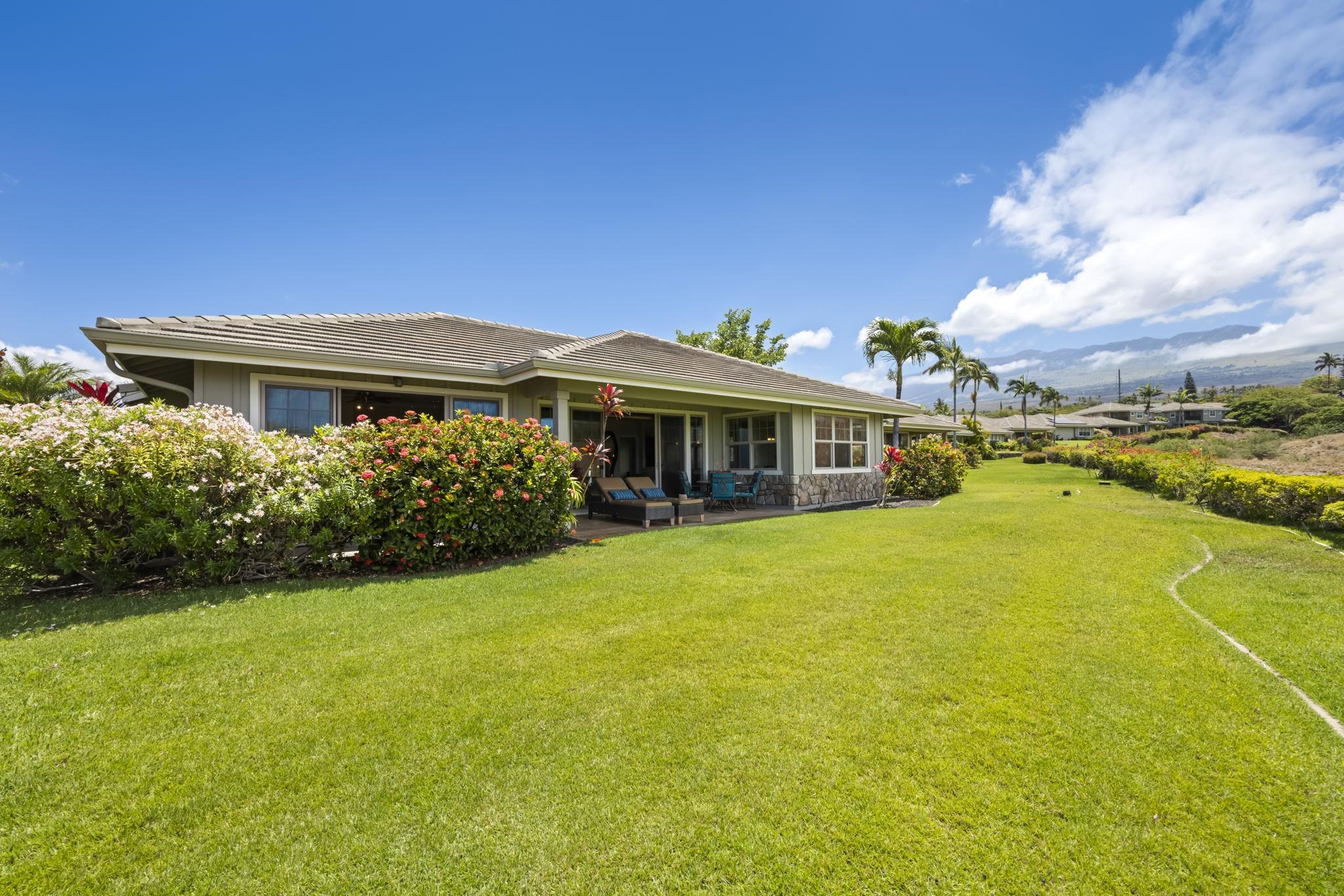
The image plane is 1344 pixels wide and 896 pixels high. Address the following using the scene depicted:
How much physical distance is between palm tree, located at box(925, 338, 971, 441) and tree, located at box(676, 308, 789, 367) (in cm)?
1073

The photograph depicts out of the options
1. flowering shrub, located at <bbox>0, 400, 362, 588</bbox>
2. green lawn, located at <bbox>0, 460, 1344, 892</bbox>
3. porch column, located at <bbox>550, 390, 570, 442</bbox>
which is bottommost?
green lawn, located at <bbox>0, 460, 1344, 892</bbox>

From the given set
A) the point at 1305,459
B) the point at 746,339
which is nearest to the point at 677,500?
the point at 746,339

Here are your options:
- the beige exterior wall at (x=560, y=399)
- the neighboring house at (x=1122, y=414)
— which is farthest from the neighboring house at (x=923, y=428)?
Result: the neighboring house at (x=1122, y=414)

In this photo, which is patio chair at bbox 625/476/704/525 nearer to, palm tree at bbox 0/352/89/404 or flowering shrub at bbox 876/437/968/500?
flowering shrub at bbox 876/437/968/500

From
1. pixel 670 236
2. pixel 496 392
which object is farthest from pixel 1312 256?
pixel 496 392

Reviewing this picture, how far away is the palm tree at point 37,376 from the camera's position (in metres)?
17.6

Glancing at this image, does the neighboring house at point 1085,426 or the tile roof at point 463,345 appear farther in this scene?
the neighboring house at point 1085,426

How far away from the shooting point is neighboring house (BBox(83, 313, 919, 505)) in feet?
25.1

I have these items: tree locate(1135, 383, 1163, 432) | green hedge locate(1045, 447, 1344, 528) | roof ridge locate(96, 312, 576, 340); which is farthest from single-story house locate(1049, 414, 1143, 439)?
roof ridge locate(96, 312, 576, 340)

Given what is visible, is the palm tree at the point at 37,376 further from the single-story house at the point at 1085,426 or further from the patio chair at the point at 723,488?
the single-story house at the point at 1085,426

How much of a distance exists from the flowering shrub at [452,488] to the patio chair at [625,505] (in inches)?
120

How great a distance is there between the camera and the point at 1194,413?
79.5 m

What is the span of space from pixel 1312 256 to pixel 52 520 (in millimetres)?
34560

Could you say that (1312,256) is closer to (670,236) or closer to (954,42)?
(954,42)
